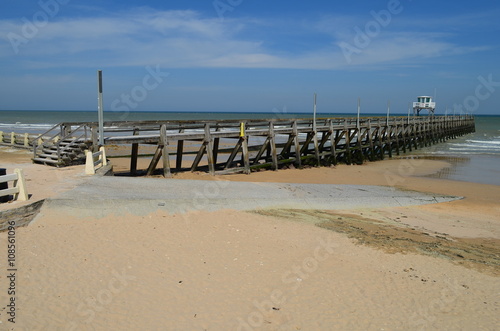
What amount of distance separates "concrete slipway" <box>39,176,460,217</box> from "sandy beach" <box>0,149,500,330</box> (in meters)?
0.26

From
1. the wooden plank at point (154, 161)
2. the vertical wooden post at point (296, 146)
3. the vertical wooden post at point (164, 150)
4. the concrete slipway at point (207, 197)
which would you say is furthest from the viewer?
the vertical wooden post at point (296, 146)

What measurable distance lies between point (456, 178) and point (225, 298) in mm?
16650

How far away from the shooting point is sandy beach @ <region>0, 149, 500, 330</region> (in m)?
5.43

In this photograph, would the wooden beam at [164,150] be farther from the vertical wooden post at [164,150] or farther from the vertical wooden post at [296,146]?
the vertical wooden post at [296,146]

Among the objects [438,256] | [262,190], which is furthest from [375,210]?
[438,256]

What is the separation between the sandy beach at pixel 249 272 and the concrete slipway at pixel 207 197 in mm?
→ 256

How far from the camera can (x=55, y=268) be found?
6430 mm

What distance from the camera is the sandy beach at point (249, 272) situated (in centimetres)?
543

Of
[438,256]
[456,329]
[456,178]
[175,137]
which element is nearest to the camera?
[456,329]

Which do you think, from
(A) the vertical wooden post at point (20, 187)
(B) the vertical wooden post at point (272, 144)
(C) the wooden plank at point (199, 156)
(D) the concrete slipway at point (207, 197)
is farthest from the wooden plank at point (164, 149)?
(A) the vertical wooden post at point (20, 187)

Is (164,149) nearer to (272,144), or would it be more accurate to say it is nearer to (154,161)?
(154,161)

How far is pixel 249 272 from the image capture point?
266 inches

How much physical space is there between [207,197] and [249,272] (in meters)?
3.65

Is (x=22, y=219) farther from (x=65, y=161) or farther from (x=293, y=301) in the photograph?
(x=65, y=161)
